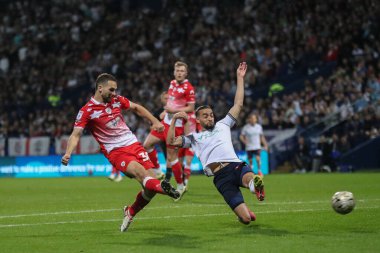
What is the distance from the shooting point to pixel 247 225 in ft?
36.5

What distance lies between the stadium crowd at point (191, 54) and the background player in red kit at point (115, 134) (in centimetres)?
1910

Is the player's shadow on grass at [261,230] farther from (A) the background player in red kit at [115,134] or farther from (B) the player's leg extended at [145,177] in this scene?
(A) the background player in red kit at [115,134]

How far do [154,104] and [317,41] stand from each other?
7921 millimetres

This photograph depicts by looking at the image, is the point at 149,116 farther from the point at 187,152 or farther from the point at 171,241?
the point at 187,152

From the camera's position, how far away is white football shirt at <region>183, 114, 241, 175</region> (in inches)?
446

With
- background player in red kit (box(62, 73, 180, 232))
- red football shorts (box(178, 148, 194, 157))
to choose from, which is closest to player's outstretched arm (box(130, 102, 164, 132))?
background player in red kit (box(62, 73, 180, 232))

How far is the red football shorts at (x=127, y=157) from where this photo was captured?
36.2 ft

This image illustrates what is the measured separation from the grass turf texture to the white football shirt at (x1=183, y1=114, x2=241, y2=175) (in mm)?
981

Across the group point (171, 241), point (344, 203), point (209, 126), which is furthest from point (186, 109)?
point (171, 241)

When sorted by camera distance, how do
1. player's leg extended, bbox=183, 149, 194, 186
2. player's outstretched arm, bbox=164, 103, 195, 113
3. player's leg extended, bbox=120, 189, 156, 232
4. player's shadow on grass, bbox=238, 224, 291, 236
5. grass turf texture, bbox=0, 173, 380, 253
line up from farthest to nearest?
player's leg extended, bbox=183, 149, 194, 186 → player's outstretched arm, bbox=164, 103, 195, 113 → player's leg extended, bbox=120, 189, 156, 232 → player's shadow on grass, bbox=238, 224, 291, 236 → grass turf texture, bbox=0, 173, 380, 253

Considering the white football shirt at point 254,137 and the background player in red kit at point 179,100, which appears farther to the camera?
the white football shirt at point 254,137

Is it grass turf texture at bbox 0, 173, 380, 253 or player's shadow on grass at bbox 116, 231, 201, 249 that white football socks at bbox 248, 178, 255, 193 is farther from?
player's shadow on grass at bbox 116, 231, 201, 249

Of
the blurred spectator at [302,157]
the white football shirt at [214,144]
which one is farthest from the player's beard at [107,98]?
the blurred spectator at [302,157]

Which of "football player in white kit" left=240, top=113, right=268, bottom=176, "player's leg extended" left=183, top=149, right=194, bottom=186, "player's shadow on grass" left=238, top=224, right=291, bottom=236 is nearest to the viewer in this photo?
"player's shadow on grass" left=238, top=224, right=291, bottom=236
